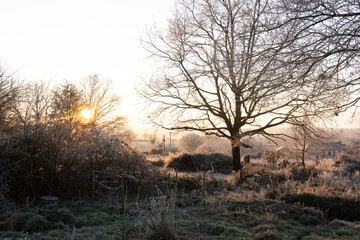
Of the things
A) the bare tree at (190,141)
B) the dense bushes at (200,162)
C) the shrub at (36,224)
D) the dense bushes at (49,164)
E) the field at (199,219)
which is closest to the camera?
the field at (199,219)

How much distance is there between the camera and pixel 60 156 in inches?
401

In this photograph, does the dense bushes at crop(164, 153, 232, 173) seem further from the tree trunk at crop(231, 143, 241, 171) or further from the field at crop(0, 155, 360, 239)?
the field at crop(0, 155, 360, 239)

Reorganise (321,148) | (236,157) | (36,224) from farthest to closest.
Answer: (321,148) < (236,157) < (36,224)

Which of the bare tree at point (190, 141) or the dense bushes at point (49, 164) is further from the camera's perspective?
the bare tree at point (190, 141)

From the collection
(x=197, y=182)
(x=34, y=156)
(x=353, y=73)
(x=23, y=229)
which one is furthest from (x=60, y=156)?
(x=353, y=73)

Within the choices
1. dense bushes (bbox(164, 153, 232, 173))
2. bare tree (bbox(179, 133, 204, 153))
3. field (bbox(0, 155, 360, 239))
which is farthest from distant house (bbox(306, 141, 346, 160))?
bare tree (bbox(179, 133, 204, 153))

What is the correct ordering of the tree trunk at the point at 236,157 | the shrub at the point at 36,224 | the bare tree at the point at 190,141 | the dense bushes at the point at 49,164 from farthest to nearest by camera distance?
the bare tree at the point at 190,141 → the tree trunk at the point at 236,157 → the dense bushes at the point at 49,164 → the shrub at the point at 36,224

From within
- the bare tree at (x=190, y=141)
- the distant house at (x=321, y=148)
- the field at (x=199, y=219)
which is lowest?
the field at (x=199, y=219)

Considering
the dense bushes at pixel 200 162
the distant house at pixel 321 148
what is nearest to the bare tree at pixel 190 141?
the distant house at pixel 321 148

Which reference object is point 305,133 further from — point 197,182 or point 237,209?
point 237,209

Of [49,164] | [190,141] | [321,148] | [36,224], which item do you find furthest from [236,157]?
[190,141]

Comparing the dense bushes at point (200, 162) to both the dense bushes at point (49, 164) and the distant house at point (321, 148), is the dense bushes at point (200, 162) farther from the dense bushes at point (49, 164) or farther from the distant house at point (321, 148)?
the dense bushes at point (49, 164)

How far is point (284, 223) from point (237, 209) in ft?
4.65

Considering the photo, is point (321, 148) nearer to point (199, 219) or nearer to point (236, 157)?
point (236, 157)
